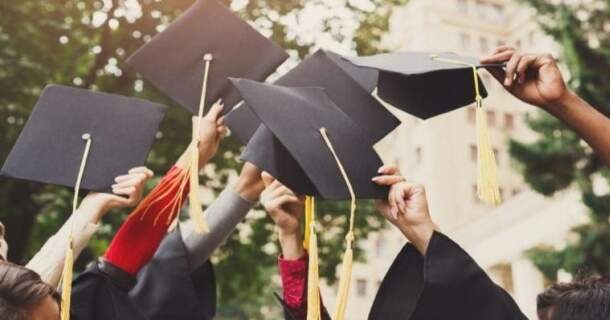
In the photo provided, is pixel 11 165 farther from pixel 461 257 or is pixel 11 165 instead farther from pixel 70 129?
pixel 461 257

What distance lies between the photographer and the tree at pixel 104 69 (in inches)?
257

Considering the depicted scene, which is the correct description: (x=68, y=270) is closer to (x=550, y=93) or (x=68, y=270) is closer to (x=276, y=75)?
(x=550, y=93)

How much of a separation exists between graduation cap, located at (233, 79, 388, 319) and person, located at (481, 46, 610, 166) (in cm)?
42

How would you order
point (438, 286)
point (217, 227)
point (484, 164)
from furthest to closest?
1. point (217, 227)
2. point (484, 164)
3. point (438, 286)

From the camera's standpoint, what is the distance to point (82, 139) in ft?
7.88

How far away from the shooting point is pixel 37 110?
246 centimetres

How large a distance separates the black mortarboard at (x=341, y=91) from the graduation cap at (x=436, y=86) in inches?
4.0

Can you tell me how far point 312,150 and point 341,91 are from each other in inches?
22.6

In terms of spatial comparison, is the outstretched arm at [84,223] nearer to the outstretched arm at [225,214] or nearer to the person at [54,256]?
the person at [54,256]

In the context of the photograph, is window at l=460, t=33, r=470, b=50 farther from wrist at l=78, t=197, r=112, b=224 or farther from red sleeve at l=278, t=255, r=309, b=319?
wrist at l=78, t=197, r=112, b=224

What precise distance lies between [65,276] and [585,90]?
6.74 meters

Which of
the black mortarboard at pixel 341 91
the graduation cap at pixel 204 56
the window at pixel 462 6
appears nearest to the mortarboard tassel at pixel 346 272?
the black mortarboard at pixel 341 91

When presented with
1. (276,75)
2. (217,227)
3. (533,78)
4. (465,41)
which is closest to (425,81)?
(533,78)

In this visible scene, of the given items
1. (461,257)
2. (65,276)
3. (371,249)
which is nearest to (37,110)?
(65,276)
